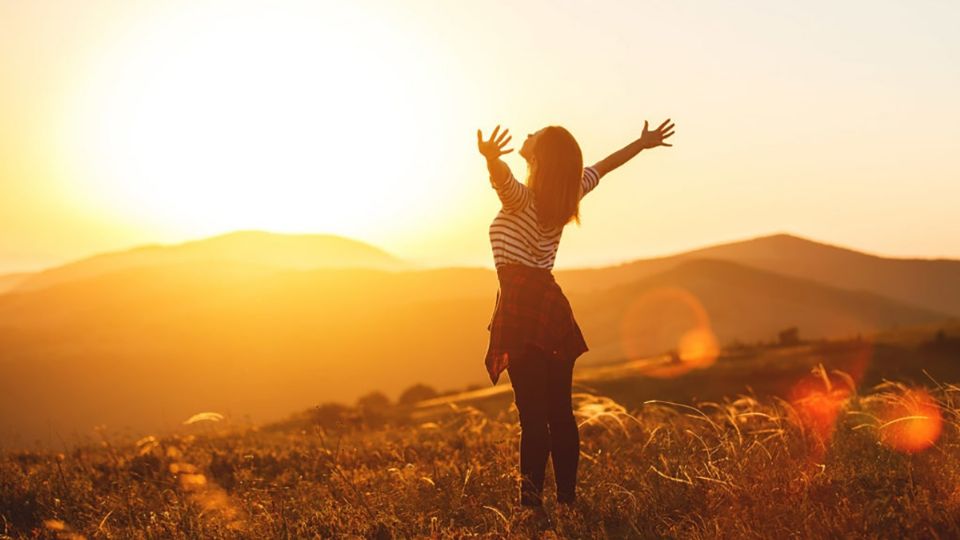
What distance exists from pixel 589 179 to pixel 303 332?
91580 mm

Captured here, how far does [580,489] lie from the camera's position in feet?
17.1

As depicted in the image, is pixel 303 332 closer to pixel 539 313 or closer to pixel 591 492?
pixel 591 492

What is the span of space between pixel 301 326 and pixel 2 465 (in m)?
90.7

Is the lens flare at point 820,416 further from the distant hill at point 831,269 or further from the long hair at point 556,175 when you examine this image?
the distant hill at point 831,269

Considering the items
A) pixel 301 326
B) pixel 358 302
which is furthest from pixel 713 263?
pixel 301 326

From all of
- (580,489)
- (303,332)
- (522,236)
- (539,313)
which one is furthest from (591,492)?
(303,332)

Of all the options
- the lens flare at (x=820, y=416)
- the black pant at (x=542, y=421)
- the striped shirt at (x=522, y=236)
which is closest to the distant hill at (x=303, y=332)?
the lens flare at (x=820, y=416)

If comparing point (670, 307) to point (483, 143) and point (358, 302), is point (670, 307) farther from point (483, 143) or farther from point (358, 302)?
point (483, 143)

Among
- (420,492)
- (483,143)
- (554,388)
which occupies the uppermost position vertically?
(483,143)

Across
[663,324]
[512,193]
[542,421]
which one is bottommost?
[663,324]

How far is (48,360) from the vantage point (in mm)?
83625

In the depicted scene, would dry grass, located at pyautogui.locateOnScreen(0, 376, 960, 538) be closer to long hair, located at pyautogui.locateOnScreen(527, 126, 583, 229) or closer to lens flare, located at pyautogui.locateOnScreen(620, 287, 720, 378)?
long hair, located at pyautogui.locateOnScreen(527, 126, 583, 229)

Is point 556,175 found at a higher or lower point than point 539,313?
higher

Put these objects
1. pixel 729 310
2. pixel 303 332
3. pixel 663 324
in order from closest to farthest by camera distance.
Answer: pixel 663 324 < pixel 303 332 < pixel 729 310
